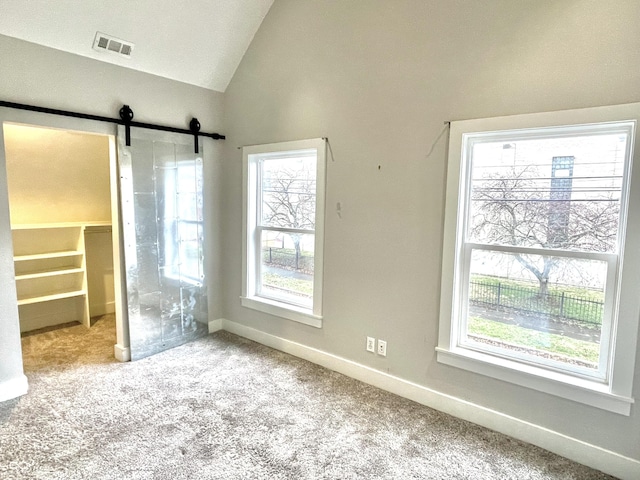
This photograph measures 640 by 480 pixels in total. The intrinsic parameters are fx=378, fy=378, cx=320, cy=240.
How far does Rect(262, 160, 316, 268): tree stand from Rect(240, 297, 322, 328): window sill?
1.52 ft

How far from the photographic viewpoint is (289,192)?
11.6 feet

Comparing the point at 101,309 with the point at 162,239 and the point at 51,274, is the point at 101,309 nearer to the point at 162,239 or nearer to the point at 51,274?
the point at 51,274

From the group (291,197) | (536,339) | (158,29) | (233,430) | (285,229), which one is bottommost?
(233,430)

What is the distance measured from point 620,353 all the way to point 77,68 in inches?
158

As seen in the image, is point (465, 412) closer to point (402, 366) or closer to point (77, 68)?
point (402, 366)

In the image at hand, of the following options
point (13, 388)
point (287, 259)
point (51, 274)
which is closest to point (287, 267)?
point (287, 259)

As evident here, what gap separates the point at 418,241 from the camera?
104 inches

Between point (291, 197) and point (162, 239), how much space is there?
1.25 metres

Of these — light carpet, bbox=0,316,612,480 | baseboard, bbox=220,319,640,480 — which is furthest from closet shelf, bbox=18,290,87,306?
baseboard, bbox=220,319,640,480

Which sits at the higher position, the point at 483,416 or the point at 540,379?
the point at 540,379

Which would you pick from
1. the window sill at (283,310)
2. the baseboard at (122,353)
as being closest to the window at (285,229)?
the window sill at (283,310)

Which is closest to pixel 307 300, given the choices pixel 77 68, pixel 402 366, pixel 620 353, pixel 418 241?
pixel 402 366

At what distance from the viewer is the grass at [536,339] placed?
2189mm

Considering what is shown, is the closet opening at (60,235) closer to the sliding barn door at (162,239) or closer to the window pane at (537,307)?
the sliding barn door at (162,239)
